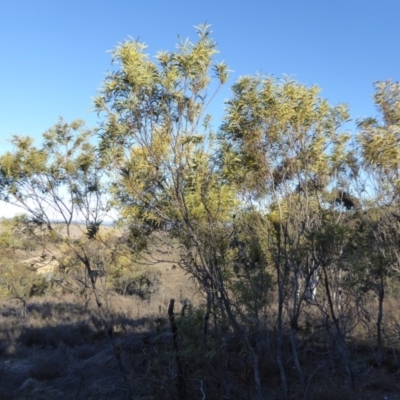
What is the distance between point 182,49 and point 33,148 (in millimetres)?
5112

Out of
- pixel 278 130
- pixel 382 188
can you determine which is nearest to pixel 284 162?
pixel 278 130

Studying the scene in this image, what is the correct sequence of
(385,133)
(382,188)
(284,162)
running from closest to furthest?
(385,133)
(284,162)
(382,188)

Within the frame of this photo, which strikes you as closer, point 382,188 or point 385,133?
point 385,133

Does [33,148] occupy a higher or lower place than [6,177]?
higher

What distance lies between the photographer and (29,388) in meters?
9.60

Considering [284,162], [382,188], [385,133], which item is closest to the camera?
[385,133]

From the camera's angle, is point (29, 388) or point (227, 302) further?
point (29, 388)

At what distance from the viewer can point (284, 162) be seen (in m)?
6.55

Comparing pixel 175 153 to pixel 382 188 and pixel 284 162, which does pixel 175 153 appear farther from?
pixel 382 188

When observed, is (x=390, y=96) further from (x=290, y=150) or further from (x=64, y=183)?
(x=64, y=183)

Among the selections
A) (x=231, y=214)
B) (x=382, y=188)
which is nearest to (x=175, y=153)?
(x=231, y=214)

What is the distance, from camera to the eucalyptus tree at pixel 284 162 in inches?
241

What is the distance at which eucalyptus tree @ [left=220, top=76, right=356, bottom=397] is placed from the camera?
6117mm

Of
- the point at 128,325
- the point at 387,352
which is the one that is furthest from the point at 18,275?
the point at 387,352
